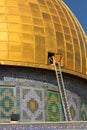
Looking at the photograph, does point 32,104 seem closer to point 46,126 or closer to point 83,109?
point 83,109

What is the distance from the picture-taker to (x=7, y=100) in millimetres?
24312

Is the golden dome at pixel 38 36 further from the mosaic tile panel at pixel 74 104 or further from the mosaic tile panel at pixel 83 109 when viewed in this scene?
the mosaic tile panel at pixel 83 109

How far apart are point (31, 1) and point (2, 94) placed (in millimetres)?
3600

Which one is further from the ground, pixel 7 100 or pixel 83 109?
pixel 83 109

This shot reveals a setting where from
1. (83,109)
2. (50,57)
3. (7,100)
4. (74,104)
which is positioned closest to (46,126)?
(7,100)

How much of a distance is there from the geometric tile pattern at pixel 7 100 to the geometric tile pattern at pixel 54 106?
1.25 meters

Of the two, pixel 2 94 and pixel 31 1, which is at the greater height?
pixel 31 1

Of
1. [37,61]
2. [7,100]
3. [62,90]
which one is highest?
[37,61]

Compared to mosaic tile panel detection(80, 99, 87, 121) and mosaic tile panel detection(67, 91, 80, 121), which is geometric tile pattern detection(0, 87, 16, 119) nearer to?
mosaic tile panel detection(67, 91, 80, 121)

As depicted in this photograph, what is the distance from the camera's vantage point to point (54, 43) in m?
25.6

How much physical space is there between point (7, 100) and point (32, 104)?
2.65 feet

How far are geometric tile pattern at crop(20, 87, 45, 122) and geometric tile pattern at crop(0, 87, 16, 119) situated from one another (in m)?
0.25

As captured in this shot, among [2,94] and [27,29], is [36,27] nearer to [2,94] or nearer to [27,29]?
[27,29]

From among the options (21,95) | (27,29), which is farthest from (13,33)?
(21,95)
